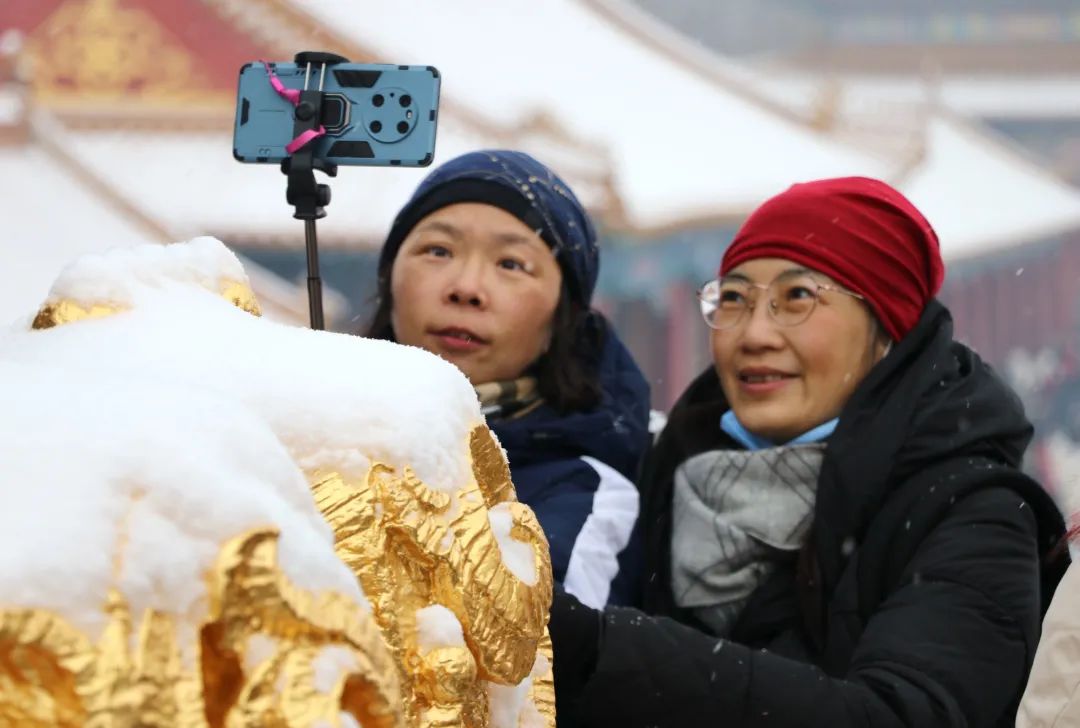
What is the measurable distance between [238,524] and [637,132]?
602 cm

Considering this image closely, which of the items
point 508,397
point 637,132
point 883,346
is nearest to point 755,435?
point 883,346

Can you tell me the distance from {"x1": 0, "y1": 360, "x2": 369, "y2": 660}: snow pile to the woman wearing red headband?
594 millimetres

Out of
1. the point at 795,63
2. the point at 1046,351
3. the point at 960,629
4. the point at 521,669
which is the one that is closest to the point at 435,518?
the point at 521,669

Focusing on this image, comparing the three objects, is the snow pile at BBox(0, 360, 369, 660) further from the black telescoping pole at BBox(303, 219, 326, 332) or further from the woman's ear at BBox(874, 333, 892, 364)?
the woman's ear at BBox(874, 333, 892, 364)

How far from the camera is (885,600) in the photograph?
144 centimetres

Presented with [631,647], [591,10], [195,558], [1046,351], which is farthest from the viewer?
[591,10]

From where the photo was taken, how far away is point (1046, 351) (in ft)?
21.4

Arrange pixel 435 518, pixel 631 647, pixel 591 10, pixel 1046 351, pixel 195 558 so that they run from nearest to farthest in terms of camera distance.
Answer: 1. pixel 195 558
2. pixel 435 518
3. pixel 631 647
4. pixel 1046 351
5. pixel 591 10

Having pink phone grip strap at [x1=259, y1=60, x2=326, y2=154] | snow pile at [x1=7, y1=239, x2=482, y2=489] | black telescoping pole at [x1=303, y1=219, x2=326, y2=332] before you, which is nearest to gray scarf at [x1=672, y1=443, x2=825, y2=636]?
black telescoping pole at [x1=303, y1=219, x2=326, y2=332]

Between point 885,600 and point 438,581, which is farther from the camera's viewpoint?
point 885,600

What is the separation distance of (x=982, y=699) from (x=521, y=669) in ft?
2.17

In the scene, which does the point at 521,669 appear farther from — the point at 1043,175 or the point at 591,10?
the point at 1043,175

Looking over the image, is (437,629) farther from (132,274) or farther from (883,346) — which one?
(883,346)

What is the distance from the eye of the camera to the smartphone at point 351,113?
1.20m
